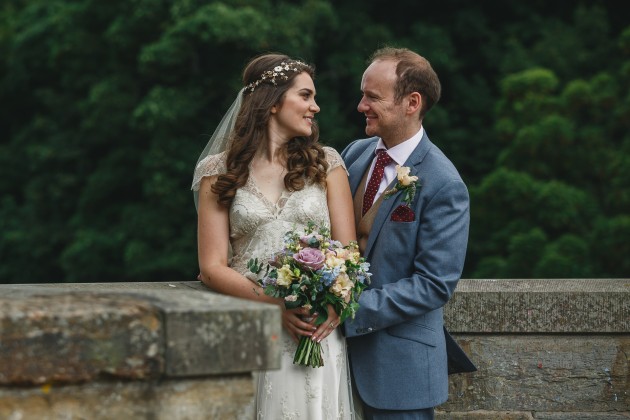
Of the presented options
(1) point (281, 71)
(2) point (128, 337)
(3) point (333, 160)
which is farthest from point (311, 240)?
(2) point (128, 337)

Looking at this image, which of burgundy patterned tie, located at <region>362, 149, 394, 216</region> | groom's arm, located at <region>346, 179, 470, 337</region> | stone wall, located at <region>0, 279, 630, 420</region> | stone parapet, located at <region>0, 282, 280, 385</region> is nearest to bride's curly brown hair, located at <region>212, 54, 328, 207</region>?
burgundy patterned tie, located at <region>362, 149, 394, 216</region>

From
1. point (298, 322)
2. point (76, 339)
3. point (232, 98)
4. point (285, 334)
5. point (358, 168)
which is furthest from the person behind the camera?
point (232, 98)

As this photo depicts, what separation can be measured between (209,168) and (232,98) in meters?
12.5

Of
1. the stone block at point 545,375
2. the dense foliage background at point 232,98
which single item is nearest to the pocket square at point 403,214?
the stone block at point 545,375

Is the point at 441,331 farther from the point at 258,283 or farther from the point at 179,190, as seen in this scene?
the point at 179,190

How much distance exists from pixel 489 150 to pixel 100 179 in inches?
265

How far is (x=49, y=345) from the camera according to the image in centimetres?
215

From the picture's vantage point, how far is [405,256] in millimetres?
3900

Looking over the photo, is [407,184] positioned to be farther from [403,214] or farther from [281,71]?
[281,71]

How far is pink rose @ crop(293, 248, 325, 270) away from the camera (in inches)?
138

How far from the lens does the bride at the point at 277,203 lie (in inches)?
150

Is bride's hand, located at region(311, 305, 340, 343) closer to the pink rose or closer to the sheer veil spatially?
the pink rose

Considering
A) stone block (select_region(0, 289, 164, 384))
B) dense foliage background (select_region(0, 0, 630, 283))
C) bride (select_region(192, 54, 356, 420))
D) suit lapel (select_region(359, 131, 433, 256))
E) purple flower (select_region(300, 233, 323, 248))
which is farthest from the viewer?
dense foliage background (select_region(0, 0, 630, 283))

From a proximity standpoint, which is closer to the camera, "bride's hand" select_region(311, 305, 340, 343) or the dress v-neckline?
"bride's hand" select_region(311, 305, 340, 343)
